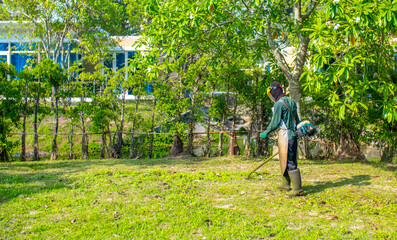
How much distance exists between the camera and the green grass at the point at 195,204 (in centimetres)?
461

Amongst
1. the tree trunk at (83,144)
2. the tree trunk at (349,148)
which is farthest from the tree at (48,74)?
the tree trunk at (349,148)

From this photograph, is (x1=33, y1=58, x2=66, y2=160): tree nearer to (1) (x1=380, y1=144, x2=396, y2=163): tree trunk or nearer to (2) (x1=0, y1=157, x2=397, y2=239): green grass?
(2) (x1=0, y1=157, x2=397, y2=239): green grass

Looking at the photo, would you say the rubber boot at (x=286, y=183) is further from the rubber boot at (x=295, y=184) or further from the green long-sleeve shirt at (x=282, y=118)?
the green long-sleeve shirt at (x=282, y=118)

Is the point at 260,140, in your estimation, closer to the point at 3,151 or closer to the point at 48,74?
the point at 48,74

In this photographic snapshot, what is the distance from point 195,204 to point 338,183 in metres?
2.76

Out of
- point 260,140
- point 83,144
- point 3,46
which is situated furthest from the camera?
point 3,46

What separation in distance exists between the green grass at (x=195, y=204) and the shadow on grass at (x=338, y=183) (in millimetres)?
16

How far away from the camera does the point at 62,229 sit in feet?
15.6

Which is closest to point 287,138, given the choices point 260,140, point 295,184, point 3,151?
point 295,184

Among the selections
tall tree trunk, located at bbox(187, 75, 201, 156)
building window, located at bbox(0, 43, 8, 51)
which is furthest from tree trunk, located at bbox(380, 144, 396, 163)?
building window, located at bbox(0, 43, 8, 51)

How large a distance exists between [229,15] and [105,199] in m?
4.62

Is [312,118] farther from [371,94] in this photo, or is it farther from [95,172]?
[95,172]

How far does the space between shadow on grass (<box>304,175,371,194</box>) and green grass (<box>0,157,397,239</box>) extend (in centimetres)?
2

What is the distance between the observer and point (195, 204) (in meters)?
5.61
